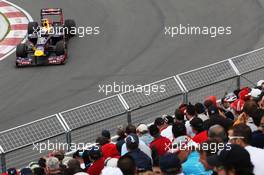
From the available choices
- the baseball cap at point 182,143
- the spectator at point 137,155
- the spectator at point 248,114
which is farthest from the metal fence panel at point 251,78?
the spectator at point 137,155

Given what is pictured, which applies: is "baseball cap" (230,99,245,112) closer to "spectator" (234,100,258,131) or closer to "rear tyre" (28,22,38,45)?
"spectator" (234,100,258,131)

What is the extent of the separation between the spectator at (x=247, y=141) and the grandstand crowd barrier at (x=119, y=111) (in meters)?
3.96

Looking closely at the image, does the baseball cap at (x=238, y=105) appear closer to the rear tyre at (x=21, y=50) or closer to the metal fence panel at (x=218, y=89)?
the metal fence panel at (x=218, y=89)

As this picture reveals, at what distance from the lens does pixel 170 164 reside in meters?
6.84

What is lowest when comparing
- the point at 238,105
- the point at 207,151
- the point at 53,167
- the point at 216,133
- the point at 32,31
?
the point at 53,167

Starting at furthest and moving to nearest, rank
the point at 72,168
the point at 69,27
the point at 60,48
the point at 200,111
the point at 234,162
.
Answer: the point at 69,27, the point at 60,48, the point at 200,111, the point at 72,168, the point at 234,162

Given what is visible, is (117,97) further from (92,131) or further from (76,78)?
(76,78)

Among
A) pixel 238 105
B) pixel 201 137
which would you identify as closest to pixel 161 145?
pixel 201 137

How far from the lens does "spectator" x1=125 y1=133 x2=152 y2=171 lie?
7.81 meters

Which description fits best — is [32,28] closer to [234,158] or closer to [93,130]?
[93,130]

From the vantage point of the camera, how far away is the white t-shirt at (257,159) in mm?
6660

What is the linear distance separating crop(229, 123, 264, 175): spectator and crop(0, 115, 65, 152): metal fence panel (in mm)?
4024

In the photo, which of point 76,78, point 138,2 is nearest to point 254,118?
point 76,78

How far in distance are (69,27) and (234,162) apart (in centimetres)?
1315
